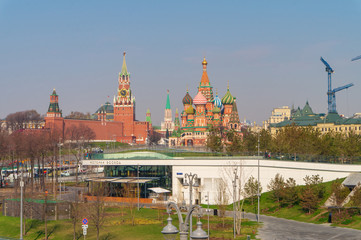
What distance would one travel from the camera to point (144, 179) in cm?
8675

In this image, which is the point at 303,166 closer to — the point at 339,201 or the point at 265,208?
the point at 265,208

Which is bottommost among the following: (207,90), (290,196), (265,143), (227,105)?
(290,196)

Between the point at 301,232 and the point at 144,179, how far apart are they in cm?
3689

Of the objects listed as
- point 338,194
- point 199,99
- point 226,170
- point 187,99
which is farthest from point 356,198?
point 187,99

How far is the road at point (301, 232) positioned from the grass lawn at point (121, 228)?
1.57 meters

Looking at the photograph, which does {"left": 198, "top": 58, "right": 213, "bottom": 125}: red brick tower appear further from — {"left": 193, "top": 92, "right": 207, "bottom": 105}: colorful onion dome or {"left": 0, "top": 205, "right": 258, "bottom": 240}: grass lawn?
{"left": 0, "top": 205, "right": 258, "bottom": 240}: grass lawn

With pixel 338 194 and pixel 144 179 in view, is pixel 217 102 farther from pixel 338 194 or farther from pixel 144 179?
pixel 338 194

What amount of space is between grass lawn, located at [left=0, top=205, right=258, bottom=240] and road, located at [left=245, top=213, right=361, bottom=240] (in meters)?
1.57

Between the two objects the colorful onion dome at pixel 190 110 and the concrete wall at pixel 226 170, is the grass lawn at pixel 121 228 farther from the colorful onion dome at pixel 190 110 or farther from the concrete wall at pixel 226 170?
the colorful onion dome at pixel 190 110

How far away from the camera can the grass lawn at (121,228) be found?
182 ft

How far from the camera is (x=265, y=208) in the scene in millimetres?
72125

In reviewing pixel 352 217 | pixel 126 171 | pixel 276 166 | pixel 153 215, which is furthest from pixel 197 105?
pixel 352 217

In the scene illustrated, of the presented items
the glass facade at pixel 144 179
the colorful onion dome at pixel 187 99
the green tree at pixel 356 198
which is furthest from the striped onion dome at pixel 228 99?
the green tree at pixel 356 198

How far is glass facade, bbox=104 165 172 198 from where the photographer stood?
8594cm
